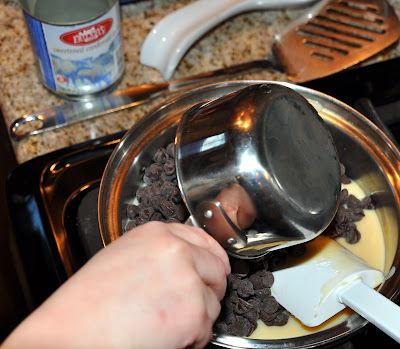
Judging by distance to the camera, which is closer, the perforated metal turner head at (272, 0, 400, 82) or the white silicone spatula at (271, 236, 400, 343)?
the white silicone spatula at (271, 236, 400, 343)

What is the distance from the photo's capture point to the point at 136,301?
384 mm

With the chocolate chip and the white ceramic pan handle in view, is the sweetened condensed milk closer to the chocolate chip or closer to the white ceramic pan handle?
the chocolate chip

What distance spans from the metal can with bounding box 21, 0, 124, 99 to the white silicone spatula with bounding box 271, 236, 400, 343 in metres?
0.37

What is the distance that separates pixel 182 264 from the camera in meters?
0.41

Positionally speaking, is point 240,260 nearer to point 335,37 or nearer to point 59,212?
point 59,212

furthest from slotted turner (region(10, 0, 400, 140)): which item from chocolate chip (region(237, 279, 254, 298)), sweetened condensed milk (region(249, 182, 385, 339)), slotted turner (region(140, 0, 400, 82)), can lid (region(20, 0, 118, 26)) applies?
chocolate chip (region(237, 279, 254, 298))

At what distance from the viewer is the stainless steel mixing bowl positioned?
637 millimetres

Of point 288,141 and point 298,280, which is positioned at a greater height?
point 288,141

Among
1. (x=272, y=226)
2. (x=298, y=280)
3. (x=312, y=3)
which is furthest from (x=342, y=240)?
(x=312, y=3)

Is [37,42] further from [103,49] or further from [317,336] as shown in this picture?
[317,336]

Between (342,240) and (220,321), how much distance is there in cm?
18

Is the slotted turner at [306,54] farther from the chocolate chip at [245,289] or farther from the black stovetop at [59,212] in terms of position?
the chocolate chip at [245,289]

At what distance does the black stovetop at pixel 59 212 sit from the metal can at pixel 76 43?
0.35 ft

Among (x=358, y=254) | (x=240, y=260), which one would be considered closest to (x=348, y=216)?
(x=358, y=254)
